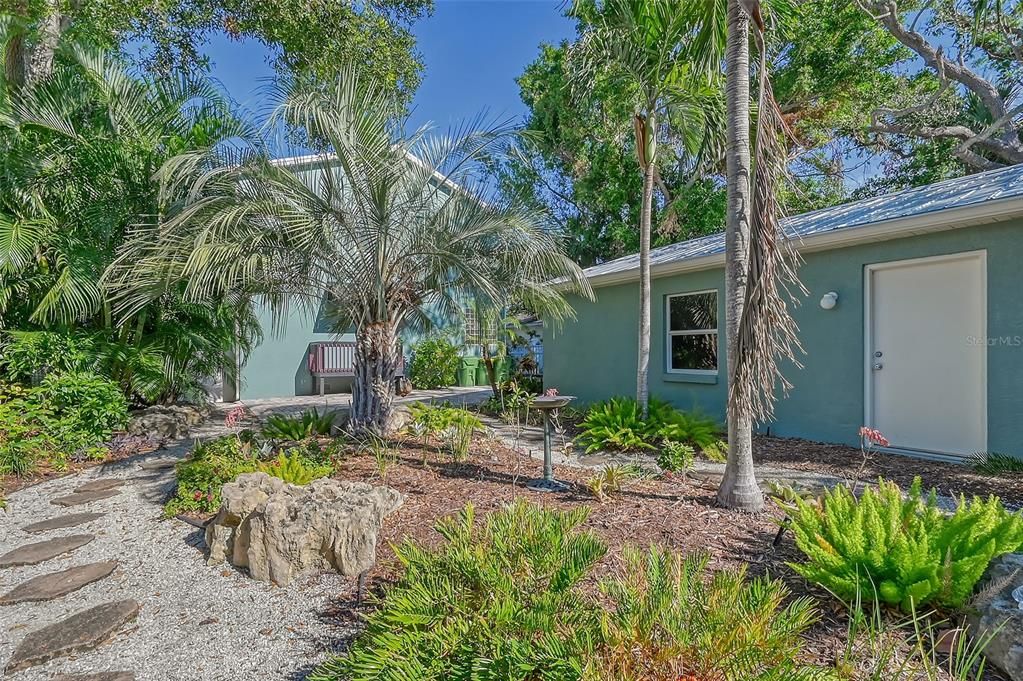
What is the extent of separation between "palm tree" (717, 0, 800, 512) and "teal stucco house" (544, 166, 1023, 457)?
3.52 feet

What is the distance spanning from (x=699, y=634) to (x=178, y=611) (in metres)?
2.72

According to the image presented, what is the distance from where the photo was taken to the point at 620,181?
49.6ft

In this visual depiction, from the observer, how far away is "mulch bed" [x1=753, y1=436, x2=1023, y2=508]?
4.52 meters

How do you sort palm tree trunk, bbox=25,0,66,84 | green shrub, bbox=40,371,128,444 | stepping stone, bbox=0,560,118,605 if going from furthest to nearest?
palm tree trunk, bbox=25,0,66,84 < green shrub, bbox=40,371,128,444 < stepping stone, bbox=0,560,118,605

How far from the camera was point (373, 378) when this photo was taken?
19.0 ft

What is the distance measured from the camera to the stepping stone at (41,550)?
355 cm

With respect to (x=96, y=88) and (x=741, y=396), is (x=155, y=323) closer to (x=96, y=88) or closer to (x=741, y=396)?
(x=96, y=88)

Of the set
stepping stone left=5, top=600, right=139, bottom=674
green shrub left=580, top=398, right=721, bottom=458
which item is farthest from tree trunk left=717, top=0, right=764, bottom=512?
stepping stone left=5, top=600, right=139, bottom=674

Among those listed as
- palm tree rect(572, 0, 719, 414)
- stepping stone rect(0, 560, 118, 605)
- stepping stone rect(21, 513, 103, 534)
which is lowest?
stepping stone rect(0, 560, 118, 605)

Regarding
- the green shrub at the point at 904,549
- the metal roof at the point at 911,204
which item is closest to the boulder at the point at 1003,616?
the green shrub at the point at 904,549

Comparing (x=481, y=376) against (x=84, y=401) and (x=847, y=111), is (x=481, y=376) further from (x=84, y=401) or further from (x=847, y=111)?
(x=847, y=111)

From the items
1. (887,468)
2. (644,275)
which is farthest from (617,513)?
(644,275)

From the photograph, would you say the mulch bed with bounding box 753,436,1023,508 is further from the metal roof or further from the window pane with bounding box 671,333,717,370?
the metal roof

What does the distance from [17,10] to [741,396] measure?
1023cm
